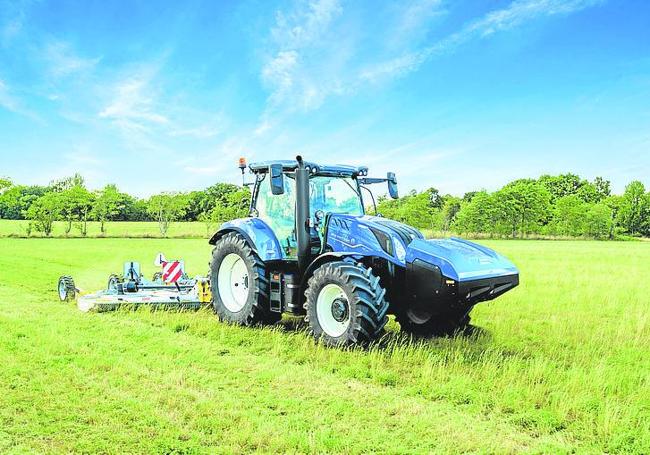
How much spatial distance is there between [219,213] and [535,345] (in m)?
55.6

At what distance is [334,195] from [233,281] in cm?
256

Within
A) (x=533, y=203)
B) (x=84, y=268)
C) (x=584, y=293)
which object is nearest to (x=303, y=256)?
(x=584, y=293)

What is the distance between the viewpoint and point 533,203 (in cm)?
7994

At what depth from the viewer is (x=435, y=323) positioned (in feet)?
29.3

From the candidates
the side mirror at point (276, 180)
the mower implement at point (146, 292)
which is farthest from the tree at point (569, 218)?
the side mirror at point (276, 180)

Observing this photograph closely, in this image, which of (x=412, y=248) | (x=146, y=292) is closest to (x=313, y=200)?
(x=412, y=248)

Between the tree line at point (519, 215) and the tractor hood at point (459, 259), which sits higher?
the tree line at point (519, 215)

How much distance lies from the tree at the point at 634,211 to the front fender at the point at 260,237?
297 ft

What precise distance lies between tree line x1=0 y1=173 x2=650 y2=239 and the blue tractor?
4407 cm

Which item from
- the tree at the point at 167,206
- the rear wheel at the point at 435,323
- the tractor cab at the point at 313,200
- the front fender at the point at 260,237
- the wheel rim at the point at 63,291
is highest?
the tree at the point at 167,206

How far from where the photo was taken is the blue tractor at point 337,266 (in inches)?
296

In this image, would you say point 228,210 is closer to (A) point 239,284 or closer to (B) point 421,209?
(B) point 421,209

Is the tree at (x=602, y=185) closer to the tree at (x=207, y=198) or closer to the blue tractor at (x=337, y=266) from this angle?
the tree at (x=207, y=198)

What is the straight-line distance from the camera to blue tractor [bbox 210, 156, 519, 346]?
7523mm
